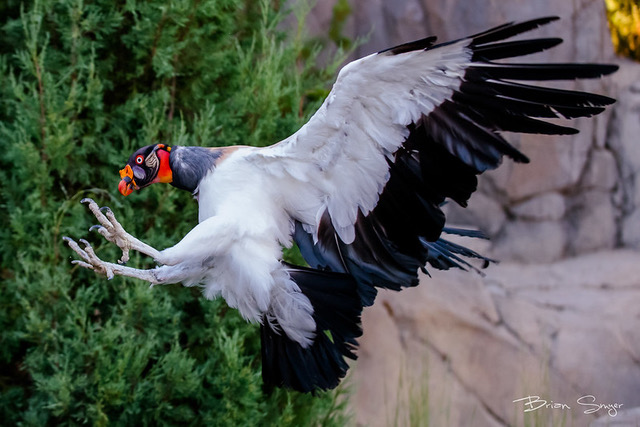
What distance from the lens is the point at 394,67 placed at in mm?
1521

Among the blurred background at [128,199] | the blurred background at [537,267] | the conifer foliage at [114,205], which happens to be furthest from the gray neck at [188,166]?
the blurred background at [537,267]

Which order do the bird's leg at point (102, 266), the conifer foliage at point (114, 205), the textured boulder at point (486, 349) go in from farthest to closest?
the textured boulder at point (486, 349), the conifer foliage at point (114, 205), the bird's leg at point (102, 266)

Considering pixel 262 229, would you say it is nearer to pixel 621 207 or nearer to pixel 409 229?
pixel 409 229

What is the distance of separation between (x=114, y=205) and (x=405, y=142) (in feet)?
4.41

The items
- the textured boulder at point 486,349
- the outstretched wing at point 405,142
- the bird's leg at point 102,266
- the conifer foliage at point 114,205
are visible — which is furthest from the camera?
the textured boulder at point 486,349

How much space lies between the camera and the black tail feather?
180cm

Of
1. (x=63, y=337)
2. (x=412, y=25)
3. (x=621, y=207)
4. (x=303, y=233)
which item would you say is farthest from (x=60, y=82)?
(x=621, y=207)

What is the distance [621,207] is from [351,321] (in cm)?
368

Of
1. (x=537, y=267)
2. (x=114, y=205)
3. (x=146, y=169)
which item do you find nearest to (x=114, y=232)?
(x=146, y=169)

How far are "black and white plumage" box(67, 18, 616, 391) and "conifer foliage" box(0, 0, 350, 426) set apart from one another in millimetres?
720

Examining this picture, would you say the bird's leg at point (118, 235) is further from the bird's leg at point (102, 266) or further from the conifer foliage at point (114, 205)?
the conifer foliage at point (114, 205)

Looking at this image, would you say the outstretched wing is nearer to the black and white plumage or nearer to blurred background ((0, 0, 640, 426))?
the black and white plumage

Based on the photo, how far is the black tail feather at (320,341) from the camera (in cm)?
180

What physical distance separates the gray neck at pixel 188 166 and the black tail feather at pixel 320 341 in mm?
309
